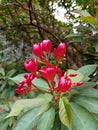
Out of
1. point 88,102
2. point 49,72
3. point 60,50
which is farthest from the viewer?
point 88,102

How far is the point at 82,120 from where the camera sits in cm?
150

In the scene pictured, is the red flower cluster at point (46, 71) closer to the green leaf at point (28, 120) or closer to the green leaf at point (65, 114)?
the green leaf at point (65, 114)

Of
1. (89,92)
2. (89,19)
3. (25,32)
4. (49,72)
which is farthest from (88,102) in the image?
(25,32)

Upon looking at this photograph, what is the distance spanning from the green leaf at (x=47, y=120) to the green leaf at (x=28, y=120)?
49 millimetres

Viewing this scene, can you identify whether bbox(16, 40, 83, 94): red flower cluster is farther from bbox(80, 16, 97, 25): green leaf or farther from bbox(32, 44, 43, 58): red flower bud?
bbox(80, 16, 97, 25): green leaf

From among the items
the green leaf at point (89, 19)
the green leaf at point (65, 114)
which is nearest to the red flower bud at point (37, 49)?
the green leaf at point (65, 114)

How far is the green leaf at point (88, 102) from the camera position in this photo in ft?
5.10

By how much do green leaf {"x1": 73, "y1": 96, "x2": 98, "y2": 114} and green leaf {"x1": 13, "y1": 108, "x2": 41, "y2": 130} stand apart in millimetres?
219

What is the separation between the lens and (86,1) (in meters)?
3.29

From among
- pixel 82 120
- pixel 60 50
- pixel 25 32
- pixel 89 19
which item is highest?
pixel 25 32

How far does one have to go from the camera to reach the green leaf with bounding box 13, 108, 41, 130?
5.16ft

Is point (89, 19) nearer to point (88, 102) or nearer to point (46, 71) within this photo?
point (88, 102)

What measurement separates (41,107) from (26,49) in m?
2.17

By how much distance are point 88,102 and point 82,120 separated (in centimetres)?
13
